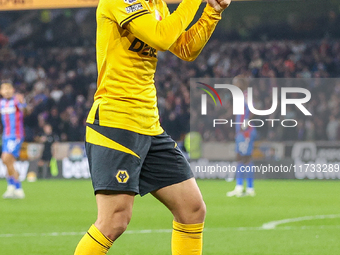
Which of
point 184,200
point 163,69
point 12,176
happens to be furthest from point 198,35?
point 163,69

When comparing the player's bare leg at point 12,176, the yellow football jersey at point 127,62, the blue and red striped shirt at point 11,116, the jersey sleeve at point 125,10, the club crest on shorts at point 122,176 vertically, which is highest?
the jersey sleeve at point 125,10

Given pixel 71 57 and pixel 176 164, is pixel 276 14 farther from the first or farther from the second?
pixel 176 164

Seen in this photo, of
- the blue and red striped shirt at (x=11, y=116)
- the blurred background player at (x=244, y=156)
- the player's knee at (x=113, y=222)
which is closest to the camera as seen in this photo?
the player's knee at (x=113, y=222)

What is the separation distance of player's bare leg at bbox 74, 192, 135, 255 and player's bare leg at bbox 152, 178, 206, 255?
0.29 meters

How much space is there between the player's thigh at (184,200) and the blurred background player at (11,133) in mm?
7345

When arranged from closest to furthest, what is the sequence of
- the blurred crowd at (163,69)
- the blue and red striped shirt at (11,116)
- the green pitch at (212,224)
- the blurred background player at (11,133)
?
the green pitch at (212,224)
the blurred background player at (11,133)
the blue and red striped shirt at (11,116)
the blurred crowd at (163,69)

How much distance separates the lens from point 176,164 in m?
3.40

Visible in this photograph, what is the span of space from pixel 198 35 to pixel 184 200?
950 millimetres

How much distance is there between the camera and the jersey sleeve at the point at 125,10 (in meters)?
3.03

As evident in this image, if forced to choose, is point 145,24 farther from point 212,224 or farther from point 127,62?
point 212,224

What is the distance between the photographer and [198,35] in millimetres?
3461

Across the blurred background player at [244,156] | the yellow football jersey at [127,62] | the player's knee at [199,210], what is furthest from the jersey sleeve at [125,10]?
the blurred background player at [244,156]

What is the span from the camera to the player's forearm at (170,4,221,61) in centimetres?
342

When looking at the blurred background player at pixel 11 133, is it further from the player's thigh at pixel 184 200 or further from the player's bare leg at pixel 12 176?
the player's thigh at pixel 184 200
